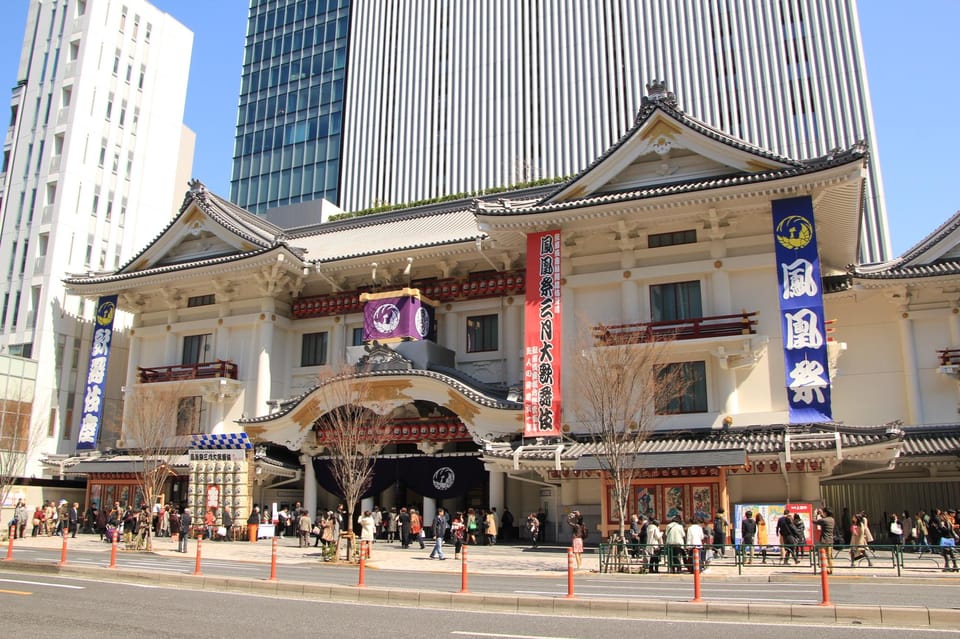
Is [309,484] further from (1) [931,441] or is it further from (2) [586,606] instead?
(1) [931,441]

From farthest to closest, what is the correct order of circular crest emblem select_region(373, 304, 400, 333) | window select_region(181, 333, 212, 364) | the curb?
window select_region(181, 333, 212, 364) < circular crest emblem select_region(373, 304, 400, 333) < the curb

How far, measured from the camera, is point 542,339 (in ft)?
90.8

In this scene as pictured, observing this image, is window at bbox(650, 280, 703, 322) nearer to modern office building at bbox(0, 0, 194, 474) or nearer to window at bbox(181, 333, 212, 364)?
window at bbox(181, 333, 212, 364)

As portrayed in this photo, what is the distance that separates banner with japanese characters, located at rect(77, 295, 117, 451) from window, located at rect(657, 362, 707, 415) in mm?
26953

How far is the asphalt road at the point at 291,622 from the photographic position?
10101 millimetres

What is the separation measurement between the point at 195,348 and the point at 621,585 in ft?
88.7

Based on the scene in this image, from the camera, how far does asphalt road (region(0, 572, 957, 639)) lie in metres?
10.1

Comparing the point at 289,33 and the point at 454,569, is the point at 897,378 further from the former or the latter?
the point at 289,33

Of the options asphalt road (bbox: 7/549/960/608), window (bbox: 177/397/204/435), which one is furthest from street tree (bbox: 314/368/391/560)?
window (bbox: 177/397/204/435)

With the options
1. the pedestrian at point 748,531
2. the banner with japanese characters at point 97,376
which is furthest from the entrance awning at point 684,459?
the banner with japanese characters at point 97,376

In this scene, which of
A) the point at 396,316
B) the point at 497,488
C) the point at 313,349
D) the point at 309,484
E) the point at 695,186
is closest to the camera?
the point at 695,186

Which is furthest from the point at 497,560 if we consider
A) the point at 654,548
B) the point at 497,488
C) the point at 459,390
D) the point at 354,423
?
the point at 354,423

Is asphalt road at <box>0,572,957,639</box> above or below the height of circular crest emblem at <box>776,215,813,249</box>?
below

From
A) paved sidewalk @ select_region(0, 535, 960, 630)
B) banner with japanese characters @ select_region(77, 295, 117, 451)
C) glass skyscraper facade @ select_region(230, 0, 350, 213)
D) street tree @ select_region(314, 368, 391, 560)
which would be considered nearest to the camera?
paved sidewalk @ select_region(0, 535, 960, 630)
